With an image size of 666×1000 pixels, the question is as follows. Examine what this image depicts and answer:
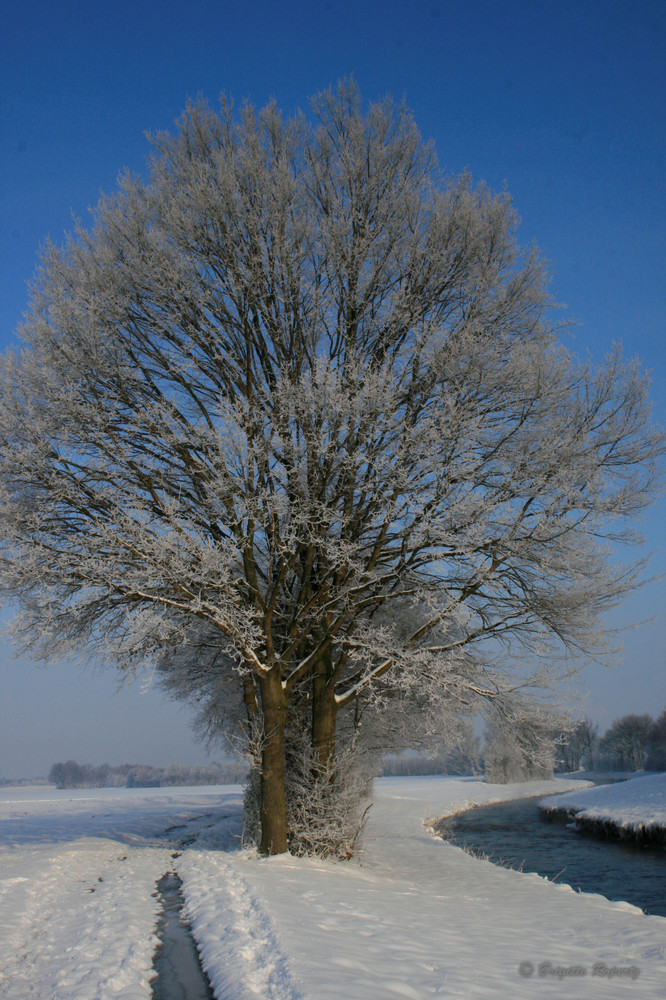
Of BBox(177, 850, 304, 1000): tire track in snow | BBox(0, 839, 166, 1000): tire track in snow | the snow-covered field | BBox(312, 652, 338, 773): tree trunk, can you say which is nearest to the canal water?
the snow-covered field

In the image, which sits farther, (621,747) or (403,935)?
(621,747)

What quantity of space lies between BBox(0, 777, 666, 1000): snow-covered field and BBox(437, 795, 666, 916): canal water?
88.3 inches

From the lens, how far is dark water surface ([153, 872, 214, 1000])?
13.1 ft

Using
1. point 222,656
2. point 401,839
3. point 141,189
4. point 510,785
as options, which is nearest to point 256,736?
point 222,656

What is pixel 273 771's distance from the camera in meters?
8.95

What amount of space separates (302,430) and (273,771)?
4.95 m

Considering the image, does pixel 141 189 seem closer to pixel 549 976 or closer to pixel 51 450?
pixel 51 450

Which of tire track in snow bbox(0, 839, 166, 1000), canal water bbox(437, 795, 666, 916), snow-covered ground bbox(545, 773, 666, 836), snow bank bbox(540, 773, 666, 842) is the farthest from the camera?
snow-covered ground bbox(545, 773, 666, 836)

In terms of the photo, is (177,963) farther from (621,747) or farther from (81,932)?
(621,747)

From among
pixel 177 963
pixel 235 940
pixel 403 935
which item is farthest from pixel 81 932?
pixel 403 935

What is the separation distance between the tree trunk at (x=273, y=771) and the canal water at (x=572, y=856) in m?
5.03

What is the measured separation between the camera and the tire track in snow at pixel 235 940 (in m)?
3.67

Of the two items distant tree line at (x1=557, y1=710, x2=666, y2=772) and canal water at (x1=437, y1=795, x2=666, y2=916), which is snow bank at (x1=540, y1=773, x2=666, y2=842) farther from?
distant tree line at (x1=557, y1=710, x2=666, y2=772)

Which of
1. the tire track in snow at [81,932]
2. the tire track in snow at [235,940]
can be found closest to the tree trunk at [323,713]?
the tire track in snow at [235,940]
